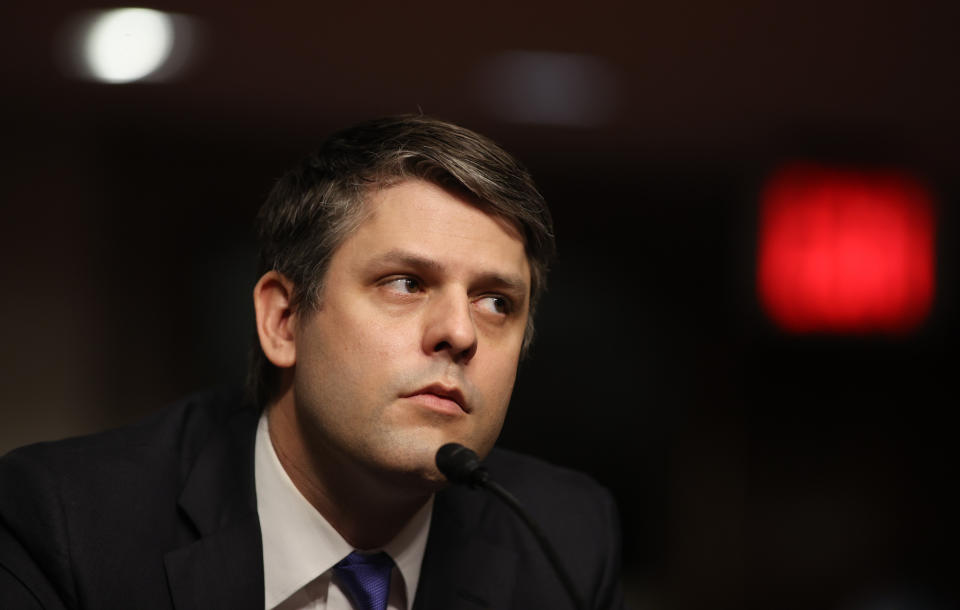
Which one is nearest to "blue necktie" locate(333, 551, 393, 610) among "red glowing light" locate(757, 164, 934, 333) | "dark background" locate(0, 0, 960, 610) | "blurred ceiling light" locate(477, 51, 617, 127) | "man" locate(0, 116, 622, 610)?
"man" locate(0, 116, 622, 610)

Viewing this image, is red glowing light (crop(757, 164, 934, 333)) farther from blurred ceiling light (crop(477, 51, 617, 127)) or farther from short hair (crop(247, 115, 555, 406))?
short hair (crop(247, 115, 555, 406))

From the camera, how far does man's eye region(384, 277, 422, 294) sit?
137 cm

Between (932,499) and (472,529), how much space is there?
1883mm

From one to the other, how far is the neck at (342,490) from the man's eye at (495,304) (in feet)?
1.02

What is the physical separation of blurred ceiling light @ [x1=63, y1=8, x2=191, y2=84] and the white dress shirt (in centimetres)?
121

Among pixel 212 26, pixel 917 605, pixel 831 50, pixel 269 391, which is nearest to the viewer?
pixel 269 391

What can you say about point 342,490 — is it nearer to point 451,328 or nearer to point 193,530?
point 193,530

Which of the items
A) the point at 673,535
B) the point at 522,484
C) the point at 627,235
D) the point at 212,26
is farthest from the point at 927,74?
the point at 212,26

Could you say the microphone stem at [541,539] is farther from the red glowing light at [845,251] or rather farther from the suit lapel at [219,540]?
the red glowing light at [845,251]

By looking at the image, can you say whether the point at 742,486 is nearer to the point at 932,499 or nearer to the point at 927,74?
the point at 932,499

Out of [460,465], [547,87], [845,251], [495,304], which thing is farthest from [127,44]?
[845,251]

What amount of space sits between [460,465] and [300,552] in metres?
0.40

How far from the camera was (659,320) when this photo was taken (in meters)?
2.66

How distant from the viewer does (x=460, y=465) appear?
121 cm
